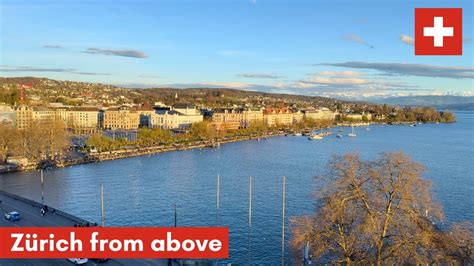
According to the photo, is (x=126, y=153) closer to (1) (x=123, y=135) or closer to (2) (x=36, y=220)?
(1) (x=123, y=135)

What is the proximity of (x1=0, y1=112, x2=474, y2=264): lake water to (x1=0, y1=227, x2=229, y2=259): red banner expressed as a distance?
546 cm

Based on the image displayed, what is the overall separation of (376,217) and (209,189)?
1189cm

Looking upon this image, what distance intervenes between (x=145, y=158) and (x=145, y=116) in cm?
2599

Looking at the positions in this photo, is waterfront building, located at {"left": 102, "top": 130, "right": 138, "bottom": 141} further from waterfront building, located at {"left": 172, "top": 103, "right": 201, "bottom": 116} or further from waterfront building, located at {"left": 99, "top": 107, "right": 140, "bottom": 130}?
waterfront building, located at {"left": 172, "top": 103, "right": 201, "bottom": 116}

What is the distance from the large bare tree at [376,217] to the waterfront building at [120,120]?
149 ft

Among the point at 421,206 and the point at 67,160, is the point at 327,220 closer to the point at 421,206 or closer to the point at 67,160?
the point at 421,206

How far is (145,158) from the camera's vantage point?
2809 cm

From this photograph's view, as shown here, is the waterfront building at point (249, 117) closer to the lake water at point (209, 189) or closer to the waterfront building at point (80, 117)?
the waterfront building at point (80, 117)

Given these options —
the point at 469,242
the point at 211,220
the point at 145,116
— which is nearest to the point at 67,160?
the point at 211,220

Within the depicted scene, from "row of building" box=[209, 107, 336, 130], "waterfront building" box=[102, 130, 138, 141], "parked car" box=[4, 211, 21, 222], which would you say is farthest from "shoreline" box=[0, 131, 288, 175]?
"parked car" box=[4, 211, 21, 222]

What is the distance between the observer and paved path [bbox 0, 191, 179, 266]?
833cm

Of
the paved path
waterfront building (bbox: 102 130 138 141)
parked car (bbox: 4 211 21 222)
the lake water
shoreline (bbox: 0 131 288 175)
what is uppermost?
waterfront building (bbox: 102 130 138 141)

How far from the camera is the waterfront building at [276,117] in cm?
5928

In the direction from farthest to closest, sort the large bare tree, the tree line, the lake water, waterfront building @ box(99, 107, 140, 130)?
waterfront building @ box(99, 107, 140, 130) → the tree line → the lake water → the large bare tree
